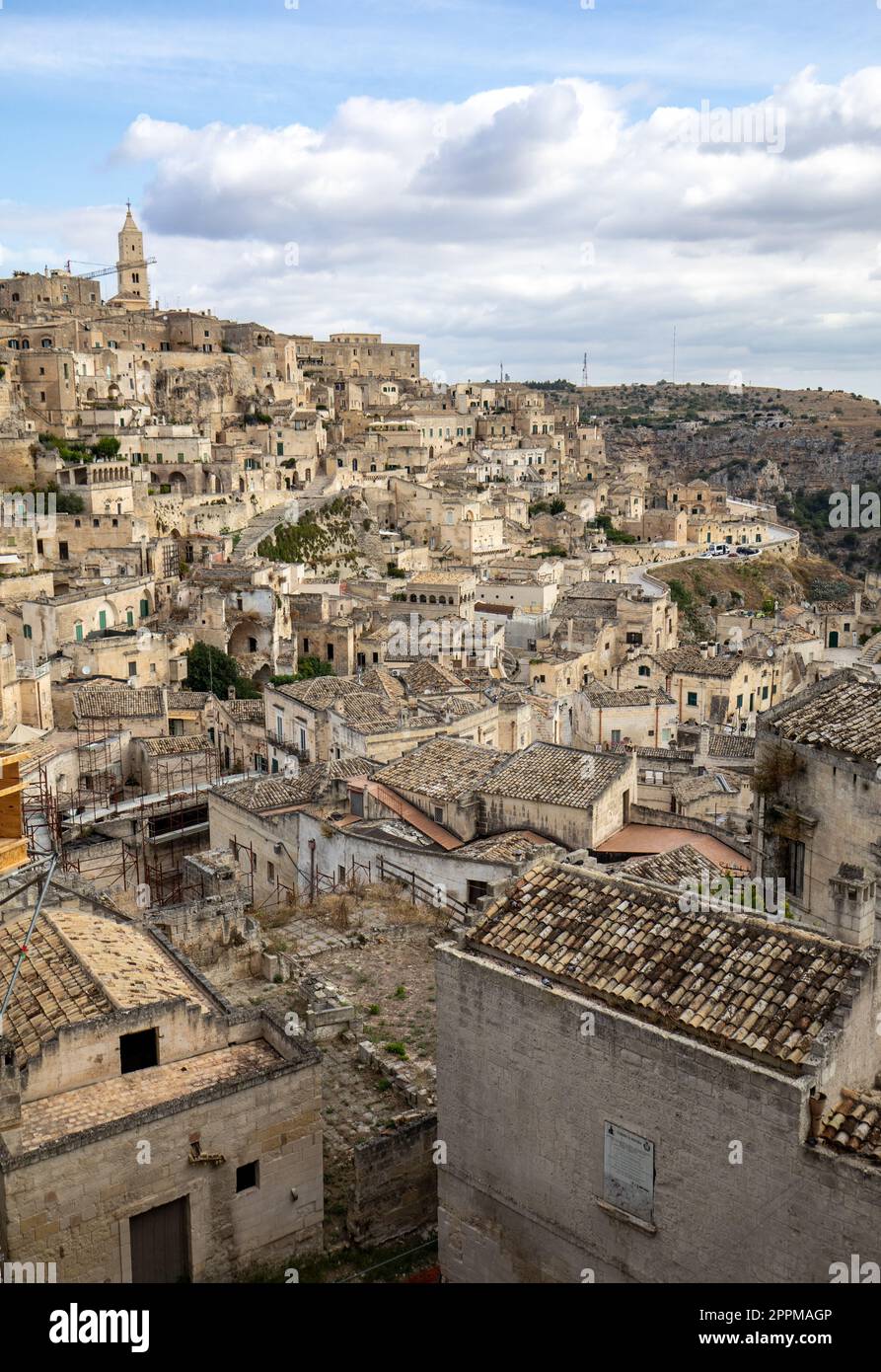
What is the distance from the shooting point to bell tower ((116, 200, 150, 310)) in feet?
334

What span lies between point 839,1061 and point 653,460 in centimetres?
14327

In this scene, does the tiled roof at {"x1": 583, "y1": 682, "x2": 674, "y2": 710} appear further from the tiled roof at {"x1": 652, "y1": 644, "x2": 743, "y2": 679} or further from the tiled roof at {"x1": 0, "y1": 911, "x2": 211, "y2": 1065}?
the tiled roof at {"x1": 0, "y1": 911, "x2": 211, "y2": 1065}

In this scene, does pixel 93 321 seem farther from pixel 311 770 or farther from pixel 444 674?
pixel 311 770

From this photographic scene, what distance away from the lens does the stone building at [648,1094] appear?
27.9 ft

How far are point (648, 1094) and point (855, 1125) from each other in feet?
5.13

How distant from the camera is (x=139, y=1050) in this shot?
11.7 m

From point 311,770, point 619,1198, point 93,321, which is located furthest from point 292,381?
point 619,1198

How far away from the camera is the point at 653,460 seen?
14675 centimetres

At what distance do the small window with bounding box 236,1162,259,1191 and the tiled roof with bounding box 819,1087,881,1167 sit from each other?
558 centimetres

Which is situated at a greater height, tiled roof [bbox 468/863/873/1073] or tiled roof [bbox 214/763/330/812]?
tiled roof [bbox 468/863/873/1073]

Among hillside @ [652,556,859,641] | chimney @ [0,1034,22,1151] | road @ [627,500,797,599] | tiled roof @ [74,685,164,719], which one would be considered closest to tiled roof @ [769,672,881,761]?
chimney @ [0,1034,22,1151]

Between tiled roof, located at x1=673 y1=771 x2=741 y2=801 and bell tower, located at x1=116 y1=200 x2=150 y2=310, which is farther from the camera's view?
bell tower, located at x1=116 y1=200 x2=150 y2=310

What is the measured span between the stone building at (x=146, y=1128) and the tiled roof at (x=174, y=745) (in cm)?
1828

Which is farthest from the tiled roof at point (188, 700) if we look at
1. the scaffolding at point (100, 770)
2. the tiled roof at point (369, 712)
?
the tiled roof at point (369, 712)
